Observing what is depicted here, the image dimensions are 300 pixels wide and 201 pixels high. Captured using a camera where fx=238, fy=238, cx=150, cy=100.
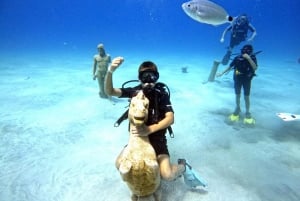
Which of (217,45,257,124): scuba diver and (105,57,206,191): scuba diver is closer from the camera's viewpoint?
(105,57,206,191): scuba diver

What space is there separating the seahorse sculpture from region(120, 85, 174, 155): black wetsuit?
0.95ft

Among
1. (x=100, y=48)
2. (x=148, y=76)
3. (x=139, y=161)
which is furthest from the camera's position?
(x=100, y=48)

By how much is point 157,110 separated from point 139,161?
2.58 ft

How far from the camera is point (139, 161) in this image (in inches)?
122

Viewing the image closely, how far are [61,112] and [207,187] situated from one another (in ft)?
18.9

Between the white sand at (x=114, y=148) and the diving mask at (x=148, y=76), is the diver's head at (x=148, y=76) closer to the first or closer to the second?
the diving mask at (x=148, y=76)

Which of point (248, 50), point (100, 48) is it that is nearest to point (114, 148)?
point (100, 48)

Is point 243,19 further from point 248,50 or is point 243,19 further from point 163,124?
point 163,124

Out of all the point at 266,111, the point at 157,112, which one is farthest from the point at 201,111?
the point at 157,112

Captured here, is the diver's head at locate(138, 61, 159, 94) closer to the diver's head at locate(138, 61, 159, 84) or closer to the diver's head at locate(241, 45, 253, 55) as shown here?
the diver's head at locate(138, 61, 159, 84)

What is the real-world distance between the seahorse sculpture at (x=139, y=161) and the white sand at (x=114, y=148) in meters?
1.10

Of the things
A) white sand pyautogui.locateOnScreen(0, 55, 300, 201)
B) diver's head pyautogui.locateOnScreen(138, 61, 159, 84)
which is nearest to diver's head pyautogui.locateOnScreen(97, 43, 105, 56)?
white sand pyautogui.locateOnScreen(0, 55, 300, 201)

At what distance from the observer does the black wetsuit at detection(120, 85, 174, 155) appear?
11.4ft

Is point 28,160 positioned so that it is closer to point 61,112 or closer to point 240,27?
point 61,112
